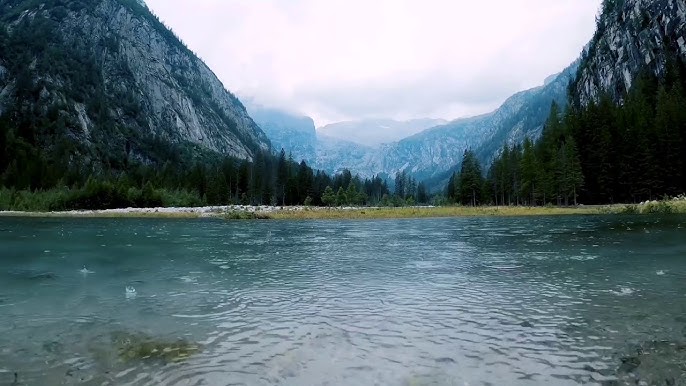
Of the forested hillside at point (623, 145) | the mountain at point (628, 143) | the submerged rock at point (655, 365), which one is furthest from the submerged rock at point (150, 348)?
A: the forested hillside at point (623, 145)

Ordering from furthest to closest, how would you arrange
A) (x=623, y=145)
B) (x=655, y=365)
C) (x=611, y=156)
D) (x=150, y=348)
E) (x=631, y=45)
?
1. (x=631, y=45)
2. (x=611, y=156)
3. (x=623, y=145)
4. (x=150, y=348)
5. (x=655, y=365)

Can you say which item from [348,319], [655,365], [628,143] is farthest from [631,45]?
[348,319]

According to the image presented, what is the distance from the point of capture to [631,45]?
165000mm

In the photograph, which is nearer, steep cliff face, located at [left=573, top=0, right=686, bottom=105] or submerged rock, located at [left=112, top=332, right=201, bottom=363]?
submerged rock, located at [left=112, top=332, right=201, bottom=363]

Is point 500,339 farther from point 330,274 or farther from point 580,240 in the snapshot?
point 580,240

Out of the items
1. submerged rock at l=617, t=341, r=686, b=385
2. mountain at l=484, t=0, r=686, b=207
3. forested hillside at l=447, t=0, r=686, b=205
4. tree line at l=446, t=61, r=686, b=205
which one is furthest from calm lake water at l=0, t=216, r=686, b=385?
forested hillside at l=447, t=0, r=686, b=205

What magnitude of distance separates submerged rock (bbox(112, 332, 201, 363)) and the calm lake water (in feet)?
0.23

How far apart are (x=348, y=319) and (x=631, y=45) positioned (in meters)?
193

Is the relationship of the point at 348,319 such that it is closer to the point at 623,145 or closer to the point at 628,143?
the point at 628,143

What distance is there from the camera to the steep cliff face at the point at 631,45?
5817 inches

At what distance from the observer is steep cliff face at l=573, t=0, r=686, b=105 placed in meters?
148

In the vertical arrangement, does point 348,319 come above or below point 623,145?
below

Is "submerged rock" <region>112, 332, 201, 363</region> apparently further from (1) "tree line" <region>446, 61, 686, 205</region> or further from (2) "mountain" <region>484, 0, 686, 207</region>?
(1) "tree line" <region>446, 61, 686, 205</region>

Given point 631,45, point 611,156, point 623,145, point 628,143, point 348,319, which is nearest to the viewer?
point 348,319
